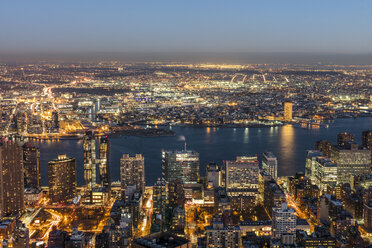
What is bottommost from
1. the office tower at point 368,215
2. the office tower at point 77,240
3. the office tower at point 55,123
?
the office tower at point 368,215

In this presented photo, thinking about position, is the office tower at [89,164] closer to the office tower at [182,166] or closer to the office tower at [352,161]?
the office tower at [182,166]

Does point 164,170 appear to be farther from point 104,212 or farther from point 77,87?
point 77,87

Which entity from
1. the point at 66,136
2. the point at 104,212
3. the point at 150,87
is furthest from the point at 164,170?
the point at 150,87

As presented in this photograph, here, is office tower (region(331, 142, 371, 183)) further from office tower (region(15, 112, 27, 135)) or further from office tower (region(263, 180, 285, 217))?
office tower (region(15, 112, 27, 135))

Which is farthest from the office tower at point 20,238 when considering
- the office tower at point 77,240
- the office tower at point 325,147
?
the office tower at point 325,147

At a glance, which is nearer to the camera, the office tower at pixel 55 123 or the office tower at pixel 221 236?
the office tower at pixel 221 236
